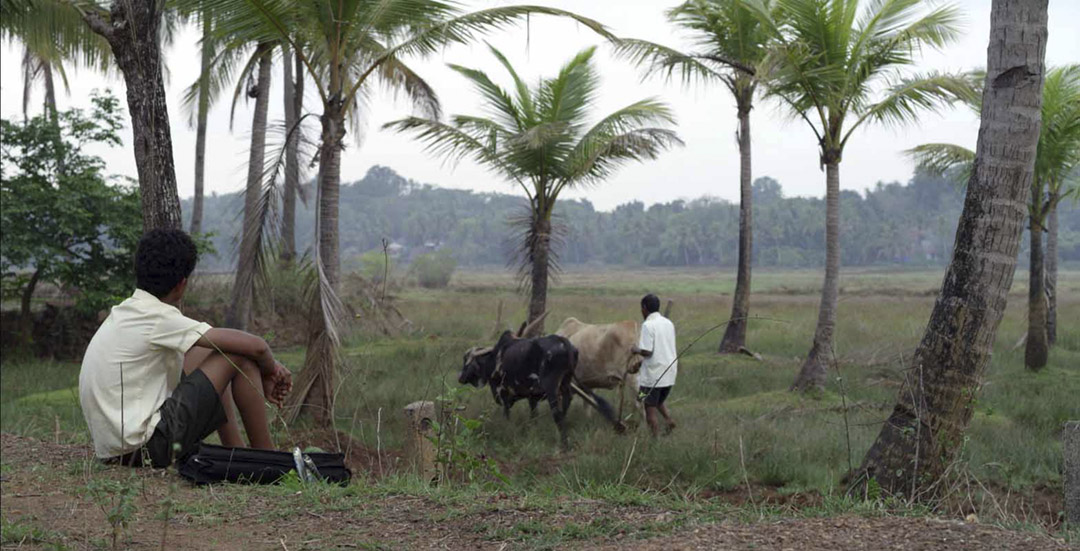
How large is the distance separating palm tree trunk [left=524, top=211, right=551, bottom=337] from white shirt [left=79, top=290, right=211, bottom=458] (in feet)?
38.2

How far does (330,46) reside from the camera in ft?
34.1

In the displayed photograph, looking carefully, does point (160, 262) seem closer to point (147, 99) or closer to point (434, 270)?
point (147, 99)

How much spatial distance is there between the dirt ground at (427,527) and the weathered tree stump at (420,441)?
7.19 ft

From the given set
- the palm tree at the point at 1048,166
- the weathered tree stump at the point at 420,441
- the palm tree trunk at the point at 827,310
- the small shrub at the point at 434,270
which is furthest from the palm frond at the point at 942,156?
the small shrub at the point at 434,270

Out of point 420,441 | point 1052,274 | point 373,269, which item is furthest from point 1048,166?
point 373,269

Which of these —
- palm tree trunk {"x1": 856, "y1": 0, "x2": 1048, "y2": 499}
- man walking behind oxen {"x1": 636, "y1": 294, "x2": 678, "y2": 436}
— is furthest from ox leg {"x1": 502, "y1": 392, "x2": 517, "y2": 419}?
palm tree trunk {"x1": 856, "y1": 0, "x2": 1048, "y2": 499}

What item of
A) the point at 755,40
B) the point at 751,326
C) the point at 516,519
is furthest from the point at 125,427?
the point at 751,326

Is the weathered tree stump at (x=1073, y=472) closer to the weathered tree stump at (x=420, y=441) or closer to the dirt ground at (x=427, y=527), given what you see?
the dirt ground at (x=427, y=527)

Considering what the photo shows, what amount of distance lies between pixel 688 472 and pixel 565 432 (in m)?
2.19

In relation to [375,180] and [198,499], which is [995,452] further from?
[375,180]

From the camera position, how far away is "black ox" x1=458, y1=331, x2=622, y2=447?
10.8m

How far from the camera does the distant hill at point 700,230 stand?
3578 inches

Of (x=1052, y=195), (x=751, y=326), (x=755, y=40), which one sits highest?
(x=755, y=40)

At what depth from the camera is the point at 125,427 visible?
5168mm
